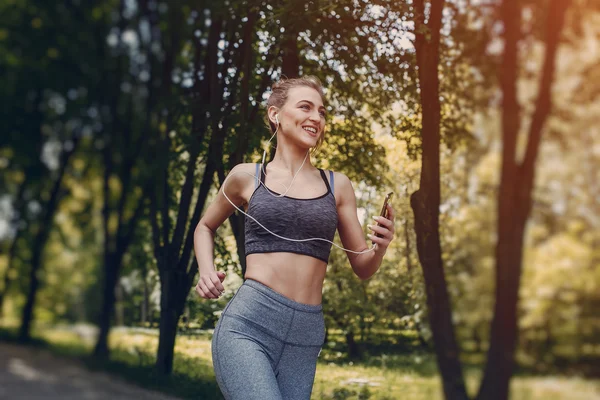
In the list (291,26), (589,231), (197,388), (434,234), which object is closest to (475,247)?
(434,234)

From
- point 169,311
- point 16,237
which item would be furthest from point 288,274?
point 16,237

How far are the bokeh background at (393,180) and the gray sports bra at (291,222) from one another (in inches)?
45.8

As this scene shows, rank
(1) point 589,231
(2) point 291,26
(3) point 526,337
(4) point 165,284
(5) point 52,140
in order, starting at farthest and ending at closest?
1. (5) point 52,140
2. (4) point 165,284
3. (2) point 291,26
4. (3) point 526,337
5. (1) point 589,231

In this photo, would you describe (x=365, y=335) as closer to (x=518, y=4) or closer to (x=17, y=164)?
(x=518, y=4)

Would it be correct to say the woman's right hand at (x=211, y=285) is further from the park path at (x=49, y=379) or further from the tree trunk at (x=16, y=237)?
the tree trunk at (x=16, y=237)

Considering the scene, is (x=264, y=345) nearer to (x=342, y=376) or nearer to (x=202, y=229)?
(x=202, y=229)

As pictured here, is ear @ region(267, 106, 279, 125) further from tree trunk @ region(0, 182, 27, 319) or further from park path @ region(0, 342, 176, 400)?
tree trunk @ region(0, 182, 27, 319)

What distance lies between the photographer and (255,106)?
4633 millimetres

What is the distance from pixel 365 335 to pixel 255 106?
164 centimetres

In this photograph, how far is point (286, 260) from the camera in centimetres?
233

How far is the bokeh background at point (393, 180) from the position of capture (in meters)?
3.01

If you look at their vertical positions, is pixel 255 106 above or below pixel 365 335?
above

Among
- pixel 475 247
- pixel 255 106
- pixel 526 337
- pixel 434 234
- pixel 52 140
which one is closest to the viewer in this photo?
pixel 526 337

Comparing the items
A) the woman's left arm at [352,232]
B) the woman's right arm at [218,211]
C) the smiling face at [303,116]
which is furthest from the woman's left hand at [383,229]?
the woman's right arm at [218,211]
